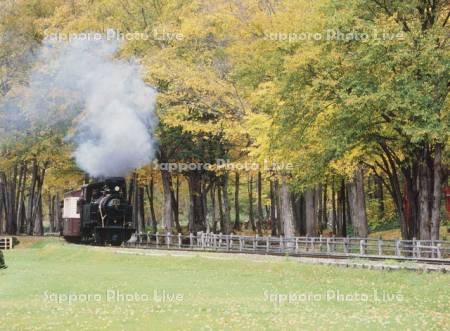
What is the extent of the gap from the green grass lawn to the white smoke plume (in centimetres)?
938

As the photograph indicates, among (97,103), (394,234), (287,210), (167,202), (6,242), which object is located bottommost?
(6,242)

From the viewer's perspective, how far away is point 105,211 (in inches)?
1713

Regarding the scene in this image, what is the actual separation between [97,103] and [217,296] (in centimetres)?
2398

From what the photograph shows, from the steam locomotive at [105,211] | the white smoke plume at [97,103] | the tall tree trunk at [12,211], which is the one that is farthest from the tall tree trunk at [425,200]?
the tall tree trunk at [12,211]

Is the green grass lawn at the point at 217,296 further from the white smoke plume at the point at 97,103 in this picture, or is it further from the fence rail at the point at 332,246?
the white smoke plume at the point at 97,103

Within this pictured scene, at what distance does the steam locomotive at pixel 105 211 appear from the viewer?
43.5 meters

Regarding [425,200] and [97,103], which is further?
[97,103]

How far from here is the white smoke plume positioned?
143 ft

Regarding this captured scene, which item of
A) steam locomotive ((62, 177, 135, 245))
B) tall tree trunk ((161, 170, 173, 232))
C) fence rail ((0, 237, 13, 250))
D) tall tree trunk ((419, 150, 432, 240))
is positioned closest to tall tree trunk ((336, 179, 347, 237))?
tall tree trunk ((161, 170, 173, 232))

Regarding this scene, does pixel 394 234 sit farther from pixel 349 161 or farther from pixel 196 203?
pixel 196 203

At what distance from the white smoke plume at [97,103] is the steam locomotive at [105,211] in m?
0.89

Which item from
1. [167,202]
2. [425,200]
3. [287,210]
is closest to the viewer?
[425,200]

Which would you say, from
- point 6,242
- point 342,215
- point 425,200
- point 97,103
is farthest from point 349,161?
point 6,242

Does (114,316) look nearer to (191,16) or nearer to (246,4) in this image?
(246,4)
